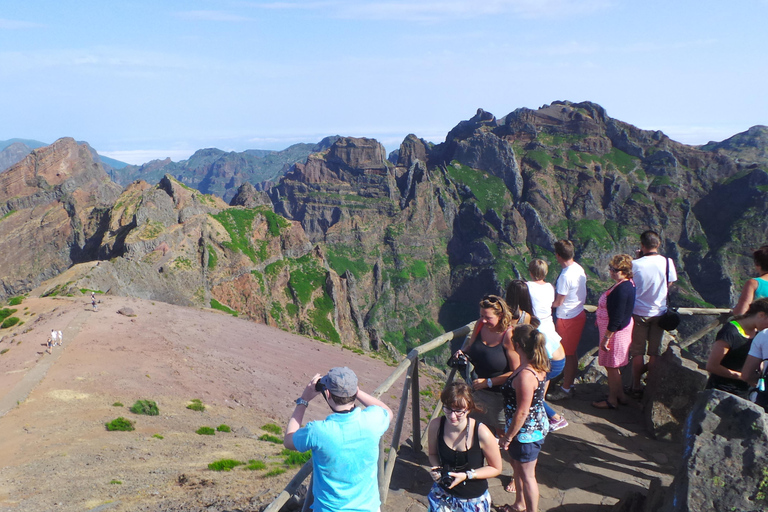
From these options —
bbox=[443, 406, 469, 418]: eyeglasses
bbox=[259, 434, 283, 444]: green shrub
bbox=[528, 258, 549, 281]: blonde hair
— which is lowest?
bbox=[259, 434, 283, 444]: green shrub

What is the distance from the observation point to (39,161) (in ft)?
367

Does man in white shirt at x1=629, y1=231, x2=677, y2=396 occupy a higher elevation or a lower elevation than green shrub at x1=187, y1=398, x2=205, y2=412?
higher

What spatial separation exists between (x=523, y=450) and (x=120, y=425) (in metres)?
15.1

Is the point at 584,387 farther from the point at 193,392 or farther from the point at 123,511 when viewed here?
the point at 193,392

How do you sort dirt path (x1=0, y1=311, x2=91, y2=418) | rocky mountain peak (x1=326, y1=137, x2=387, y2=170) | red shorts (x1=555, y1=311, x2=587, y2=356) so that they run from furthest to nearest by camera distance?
rocky mountain peak (x1=326, y1=137, x2=387, y2=170) < dirt path (x1=0, y1=311, x2=91, y2=418) < red shorts (x1=555, y1=311, x2=587, y2=356)

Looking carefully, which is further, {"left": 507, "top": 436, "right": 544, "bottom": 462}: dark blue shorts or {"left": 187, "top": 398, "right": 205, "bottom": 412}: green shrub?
{"left": 187, "top": 398, "right": 205, "bottom": 412}: green shrub

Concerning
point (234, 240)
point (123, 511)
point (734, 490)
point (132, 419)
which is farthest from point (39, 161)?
point (734, 490)

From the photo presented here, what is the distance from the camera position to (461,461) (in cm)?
467

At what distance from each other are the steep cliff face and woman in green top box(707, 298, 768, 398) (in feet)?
264

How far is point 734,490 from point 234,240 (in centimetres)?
8175

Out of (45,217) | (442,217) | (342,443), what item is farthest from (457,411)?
(442,217)

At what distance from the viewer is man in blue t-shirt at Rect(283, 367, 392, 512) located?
4141 mm

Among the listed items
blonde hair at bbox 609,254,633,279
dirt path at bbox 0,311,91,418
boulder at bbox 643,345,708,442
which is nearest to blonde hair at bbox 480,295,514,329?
blonde hair at bbox 609,254,633,279

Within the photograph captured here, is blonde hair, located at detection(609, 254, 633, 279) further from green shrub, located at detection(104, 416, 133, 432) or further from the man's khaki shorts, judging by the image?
green shrub, located at detection(104, 416, 133, 432)
